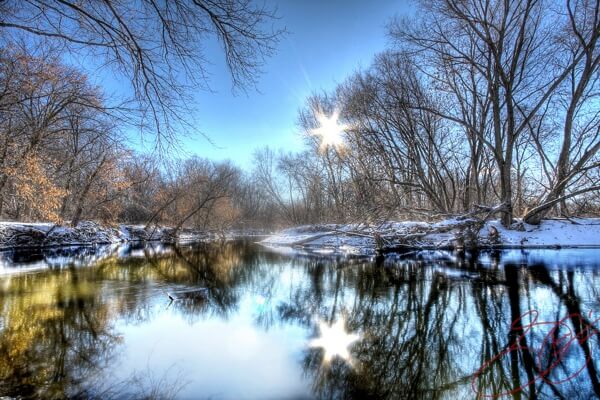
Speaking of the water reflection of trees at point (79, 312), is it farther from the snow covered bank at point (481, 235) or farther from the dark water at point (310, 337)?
the snow covered bank at point (481, 235)

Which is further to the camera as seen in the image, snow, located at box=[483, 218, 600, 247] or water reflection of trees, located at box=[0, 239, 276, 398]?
snow, located at box=[483, 218, 600, 247]

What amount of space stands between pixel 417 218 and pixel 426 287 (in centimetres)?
1589

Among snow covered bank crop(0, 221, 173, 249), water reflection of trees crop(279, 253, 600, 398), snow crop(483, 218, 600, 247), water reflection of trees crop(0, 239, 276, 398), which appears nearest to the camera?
water reflection of trees crop(279, 253, 600, 398)

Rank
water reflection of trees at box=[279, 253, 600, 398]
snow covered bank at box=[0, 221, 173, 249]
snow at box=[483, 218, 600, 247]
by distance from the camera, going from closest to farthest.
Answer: water reflection of trees at box=[279, 253, 600, 398] → snow at box=[483, 218, 600, 247] → snow covered bank at box=[0, 221, 173, 249]

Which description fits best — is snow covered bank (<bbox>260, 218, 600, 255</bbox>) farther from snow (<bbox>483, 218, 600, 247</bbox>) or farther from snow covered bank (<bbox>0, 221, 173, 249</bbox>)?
snow covered bank (<bbox>0, 221, 173, 249</bbox>)

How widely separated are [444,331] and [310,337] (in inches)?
78.3

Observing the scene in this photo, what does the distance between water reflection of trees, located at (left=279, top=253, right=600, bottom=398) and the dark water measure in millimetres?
22

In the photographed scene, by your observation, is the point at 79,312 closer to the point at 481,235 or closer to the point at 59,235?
the point at 481,235

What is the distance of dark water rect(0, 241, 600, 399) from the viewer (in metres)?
3.49

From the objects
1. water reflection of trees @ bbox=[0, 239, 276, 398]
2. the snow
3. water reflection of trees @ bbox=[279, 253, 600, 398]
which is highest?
the snow

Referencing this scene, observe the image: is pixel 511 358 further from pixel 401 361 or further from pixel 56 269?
pixel 56 269

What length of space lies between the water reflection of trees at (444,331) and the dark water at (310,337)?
22mm

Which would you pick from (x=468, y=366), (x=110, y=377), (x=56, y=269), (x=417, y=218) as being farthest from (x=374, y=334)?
(x=417, y=218)

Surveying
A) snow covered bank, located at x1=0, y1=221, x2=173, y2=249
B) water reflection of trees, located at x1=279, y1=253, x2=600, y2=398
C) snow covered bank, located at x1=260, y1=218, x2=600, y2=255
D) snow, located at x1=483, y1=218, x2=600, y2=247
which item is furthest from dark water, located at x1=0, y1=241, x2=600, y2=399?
snow covered bank, located at x1=0, y1=221, x2=173, y2=249
